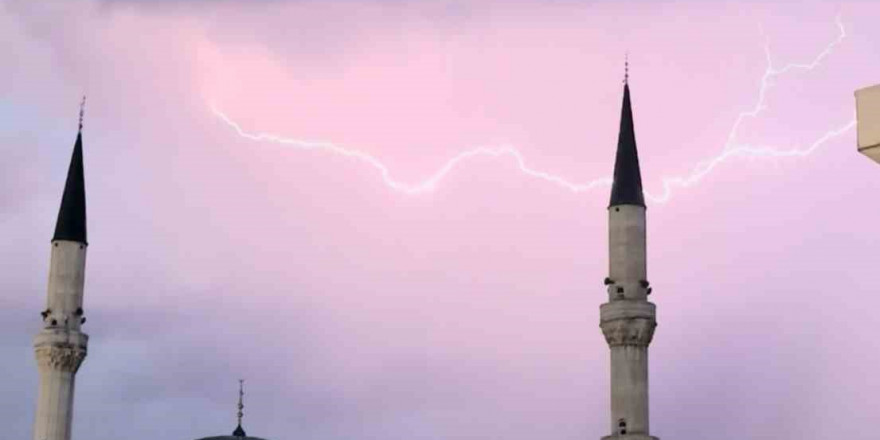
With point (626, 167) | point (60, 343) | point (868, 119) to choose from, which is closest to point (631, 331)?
point (626, 167)

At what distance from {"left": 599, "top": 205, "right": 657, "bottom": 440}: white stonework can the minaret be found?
67.0ft

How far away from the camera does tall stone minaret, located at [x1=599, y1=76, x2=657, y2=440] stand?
151 ft

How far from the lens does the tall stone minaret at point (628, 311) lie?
151 feet

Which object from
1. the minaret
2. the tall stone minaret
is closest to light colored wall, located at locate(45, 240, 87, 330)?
the minaret

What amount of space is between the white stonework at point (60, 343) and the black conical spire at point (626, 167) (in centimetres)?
2070

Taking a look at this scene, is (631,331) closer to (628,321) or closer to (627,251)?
(628,321)

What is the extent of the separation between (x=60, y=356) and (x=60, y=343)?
59cm

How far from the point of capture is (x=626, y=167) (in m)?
49.2

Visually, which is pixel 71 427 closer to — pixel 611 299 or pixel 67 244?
pixel 67 244

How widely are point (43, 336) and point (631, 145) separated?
74.1 feet

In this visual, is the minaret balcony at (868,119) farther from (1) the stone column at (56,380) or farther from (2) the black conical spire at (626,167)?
(1) the stone column at (56,380)

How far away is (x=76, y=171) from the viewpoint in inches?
2340

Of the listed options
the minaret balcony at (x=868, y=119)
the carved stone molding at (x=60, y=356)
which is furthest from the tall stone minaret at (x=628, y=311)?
the minaret balcony at (x=868, y=119)

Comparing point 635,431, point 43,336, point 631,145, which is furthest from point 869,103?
point 43,336
